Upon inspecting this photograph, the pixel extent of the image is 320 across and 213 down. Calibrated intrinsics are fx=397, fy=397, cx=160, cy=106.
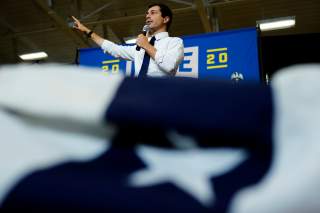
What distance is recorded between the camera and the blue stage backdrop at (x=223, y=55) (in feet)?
8.20

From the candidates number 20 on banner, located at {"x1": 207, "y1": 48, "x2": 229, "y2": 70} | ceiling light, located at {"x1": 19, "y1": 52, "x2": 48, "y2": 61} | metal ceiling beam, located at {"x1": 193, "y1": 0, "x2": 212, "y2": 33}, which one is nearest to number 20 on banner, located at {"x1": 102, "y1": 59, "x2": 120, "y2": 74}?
number 20 on banner, located at {"x1": 207, "y1": 48, "x2": 229, "y2": 70}

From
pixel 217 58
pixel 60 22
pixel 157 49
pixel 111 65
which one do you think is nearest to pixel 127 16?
pixel 60 22

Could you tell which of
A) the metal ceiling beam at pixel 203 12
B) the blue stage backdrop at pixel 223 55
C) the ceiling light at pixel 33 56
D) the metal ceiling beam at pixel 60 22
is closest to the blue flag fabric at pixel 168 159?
the blue stage backdrop at pixel 223 55

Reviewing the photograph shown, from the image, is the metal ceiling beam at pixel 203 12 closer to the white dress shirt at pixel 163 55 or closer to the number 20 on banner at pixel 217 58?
the number 20 on banner at pixel 217 58

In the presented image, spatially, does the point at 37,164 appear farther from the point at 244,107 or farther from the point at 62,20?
the point at 62,20

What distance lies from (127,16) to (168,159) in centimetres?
602

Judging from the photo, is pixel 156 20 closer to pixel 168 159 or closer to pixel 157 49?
pixel 157 49

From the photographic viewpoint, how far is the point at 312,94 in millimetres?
321

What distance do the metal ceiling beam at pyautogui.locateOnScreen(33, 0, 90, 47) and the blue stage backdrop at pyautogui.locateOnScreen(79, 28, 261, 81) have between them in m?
3.69

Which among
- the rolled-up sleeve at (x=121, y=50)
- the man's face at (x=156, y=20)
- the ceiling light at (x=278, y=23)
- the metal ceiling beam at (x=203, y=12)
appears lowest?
the rolled-up sleeve at (x=121, y=50)

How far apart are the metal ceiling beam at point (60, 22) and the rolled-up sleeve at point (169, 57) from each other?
4328 mm

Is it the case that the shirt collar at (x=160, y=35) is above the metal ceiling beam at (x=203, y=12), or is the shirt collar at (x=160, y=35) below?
below

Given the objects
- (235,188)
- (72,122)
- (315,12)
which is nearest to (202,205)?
(235,188)

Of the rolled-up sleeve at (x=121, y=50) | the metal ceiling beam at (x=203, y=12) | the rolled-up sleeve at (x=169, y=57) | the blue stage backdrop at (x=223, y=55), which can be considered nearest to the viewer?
the rolled-up sleeve at (x=169, y=57)
